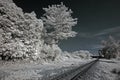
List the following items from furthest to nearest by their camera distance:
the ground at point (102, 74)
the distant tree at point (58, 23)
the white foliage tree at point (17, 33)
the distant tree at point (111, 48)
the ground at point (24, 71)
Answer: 1. the distant tree at point (111, 48)
2. the distant tree at point (58, 23)
3. the white foliage tree at point (17, 33)
4. the ground at point (102, 74)
5. the ground at point (24, 71)

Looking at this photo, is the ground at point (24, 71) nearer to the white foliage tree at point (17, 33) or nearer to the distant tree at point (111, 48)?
the white foliage tree at point (17, 33)

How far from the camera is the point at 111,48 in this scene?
280 ft

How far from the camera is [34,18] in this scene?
28219 mm

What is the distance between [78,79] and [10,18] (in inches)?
610

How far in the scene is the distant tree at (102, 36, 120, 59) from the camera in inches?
3357

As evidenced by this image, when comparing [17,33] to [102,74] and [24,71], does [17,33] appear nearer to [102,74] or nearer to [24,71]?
[24,71]

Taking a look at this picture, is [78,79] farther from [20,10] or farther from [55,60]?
[55,60]

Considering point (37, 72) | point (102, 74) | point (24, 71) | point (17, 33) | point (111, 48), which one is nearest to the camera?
point (102, 74)

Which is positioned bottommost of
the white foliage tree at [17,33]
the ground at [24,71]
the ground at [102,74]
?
the ground at [102,74]

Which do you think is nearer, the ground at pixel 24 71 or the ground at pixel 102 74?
the ground at pixel 24 71

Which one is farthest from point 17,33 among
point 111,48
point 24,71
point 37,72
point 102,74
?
point 111,48

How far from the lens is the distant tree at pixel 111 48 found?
85262 mm

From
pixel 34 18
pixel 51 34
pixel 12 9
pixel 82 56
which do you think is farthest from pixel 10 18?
pixel 82 56

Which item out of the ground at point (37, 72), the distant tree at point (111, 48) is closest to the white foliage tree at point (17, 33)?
the ground at point (37, 72)
